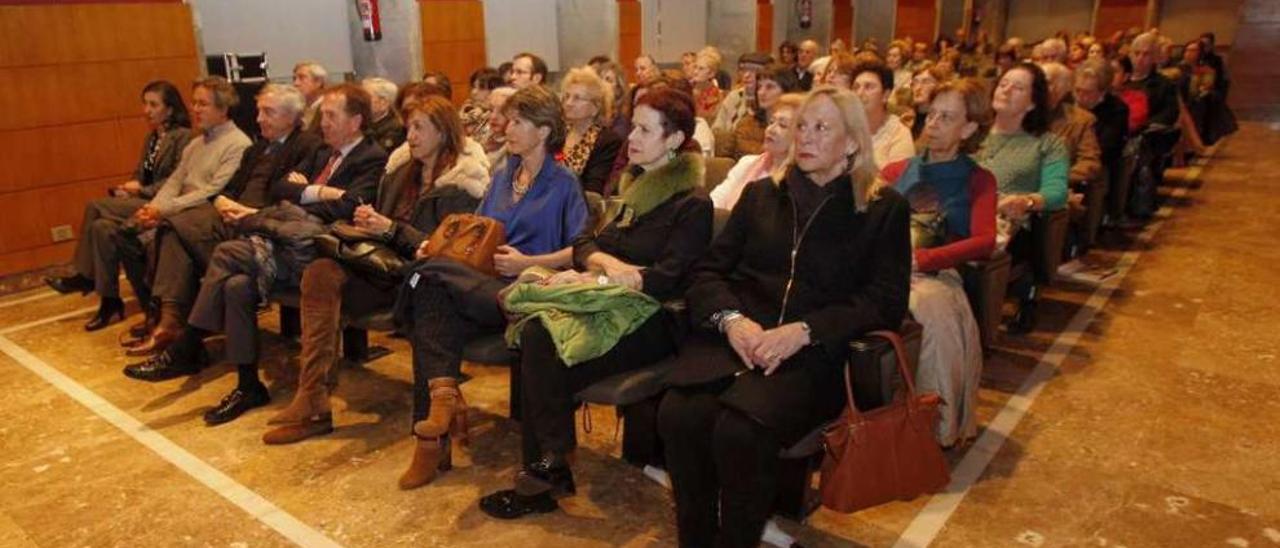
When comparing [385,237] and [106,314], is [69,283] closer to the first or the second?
[106,314]

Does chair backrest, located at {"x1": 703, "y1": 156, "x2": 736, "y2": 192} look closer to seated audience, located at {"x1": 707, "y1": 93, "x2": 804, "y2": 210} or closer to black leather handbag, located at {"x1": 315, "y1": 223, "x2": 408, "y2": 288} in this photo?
seated audience, located at {"x1": 707, "y1": 93, "x2": 804, "y2": 210}

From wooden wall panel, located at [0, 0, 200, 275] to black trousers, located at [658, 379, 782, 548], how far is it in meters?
5.38

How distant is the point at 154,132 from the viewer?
17.0ft

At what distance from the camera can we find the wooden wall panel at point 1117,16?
701 inches

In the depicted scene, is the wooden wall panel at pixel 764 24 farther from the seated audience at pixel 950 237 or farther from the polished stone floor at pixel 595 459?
the seated audience at pixel 950 237

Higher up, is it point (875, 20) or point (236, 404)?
point (875, 20)

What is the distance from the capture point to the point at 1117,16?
59.6 ft

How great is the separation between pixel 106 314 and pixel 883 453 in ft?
14.4

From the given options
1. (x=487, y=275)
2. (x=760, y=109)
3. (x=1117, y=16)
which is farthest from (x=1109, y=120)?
(x=1117, y=16)

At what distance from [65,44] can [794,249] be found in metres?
5.55

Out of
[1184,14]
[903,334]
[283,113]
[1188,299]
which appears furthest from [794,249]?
[1184,14]

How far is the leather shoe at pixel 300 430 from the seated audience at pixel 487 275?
0.54 metres

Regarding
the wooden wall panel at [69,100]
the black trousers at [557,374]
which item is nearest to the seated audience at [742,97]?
the black trousers at [557,374]

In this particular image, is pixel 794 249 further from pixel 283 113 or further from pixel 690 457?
pixel 283 113
